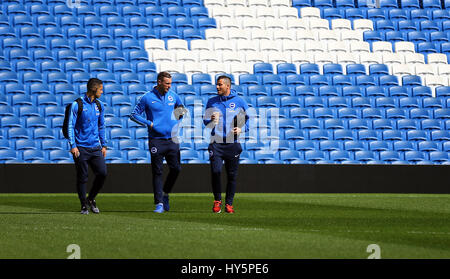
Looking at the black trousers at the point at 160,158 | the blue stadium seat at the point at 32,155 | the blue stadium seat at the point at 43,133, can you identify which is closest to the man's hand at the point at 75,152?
the black trousers at the point at 160,158

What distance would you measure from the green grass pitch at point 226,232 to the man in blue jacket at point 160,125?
0.57 metres

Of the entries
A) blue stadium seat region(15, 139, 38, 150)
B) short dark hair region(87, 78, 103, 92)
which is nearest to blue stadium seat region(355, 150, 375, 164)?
blue stadium seat region(15, 139, 38, 150)

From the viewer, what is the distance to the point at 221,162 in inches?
410

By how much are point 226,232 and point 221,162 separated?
3.05m

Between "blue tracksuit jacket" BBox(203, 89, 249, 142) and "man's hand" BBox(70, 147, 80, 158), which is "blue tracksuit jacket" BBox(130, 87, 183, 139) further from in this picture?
"man's hand" BBox(70, 147, 80, 158)

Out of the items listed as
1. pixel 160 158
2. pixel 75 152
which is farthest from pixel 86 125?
pixel 160 158

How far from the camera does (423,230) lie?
804 centimetres

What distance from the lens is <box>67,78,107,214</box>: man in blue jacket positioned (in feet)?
33.0

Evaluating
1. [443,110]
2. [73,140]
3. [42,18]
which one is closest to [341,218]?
[73,140]

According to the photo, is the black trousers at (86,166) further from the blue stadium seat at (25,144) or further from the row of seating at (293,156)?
the blue stadium seat at (25,144)

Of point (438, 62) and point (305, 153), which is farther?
point (438, 62)

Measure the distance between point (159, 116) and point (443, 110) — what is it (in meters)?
12.9
